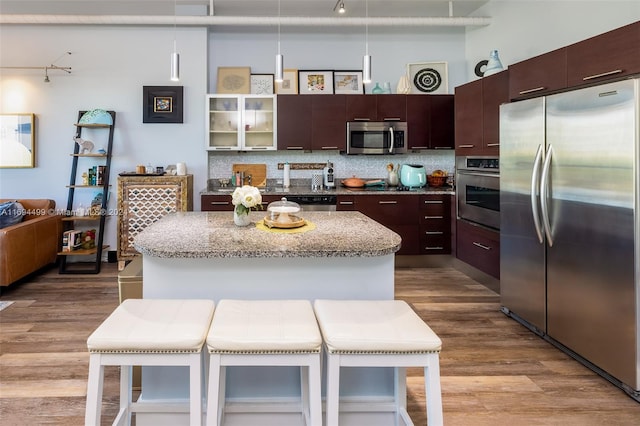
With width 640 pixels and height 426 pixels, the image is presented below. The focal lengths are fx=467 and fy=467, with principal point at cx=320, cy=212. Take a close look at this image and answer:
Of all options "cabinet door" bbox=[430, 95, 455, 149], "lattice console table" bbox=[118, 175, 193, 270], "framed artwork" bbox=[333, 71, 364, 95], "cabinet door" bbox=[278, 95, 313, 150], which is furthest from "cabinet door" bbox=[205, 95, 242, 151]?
"cabinet door" bbox=[430, 95, 455, 149]

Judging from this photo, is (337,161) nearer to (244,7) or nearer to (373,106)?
(373,106)

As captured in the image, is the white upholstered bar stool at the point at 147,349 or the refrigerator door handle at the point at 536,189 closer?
the white upholstered bar stool at the point at 147,349

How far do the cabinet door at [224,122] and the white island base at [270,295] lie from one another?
3678 millimetres

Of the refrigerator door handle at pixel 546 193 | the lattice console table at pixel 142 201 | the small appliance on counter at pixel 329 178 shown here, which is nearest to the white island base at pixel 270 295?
the refrigerator door handle at pixel 546 193

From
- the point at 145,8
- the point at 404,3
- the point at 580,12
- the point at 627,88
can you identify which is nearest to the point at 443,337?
the point at 627,88

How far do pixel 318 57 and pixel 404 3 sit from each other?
1.25 meters

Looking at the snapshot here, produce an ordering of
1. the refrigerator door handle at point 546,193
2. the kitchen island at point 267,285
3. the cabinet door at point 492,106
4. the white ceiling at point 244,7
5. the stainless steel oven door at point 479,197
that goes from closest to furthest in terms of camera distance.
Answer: the kitchen island at point 267,285 < the refrigerator door handle at point 546,193 < the cabinet door at point 492,106 < the stainless steel oven door at point 479,197 < the white ceiling at point 244,7

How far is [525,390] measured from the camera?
255 centimetres

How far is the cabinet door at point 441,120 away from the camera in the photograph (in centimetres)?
576

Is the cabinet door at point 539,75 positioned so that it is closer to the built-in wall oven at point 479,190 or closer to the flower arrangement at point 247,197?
the built-in wall oven at point 479,190

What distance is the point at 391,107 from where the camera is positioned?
5.72 meters

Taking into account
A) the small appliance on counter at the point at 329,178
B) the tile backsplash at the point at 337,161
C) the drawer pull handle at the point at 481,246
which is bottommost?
the drawer pull handle at the point at 481,246

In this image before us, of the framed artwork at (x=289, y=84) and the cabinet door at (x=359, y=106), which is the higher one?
the framed artwork at (x=289, y=84)

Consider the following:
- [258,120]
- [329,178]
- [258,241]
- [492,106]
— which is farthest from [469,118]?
[258,241]
